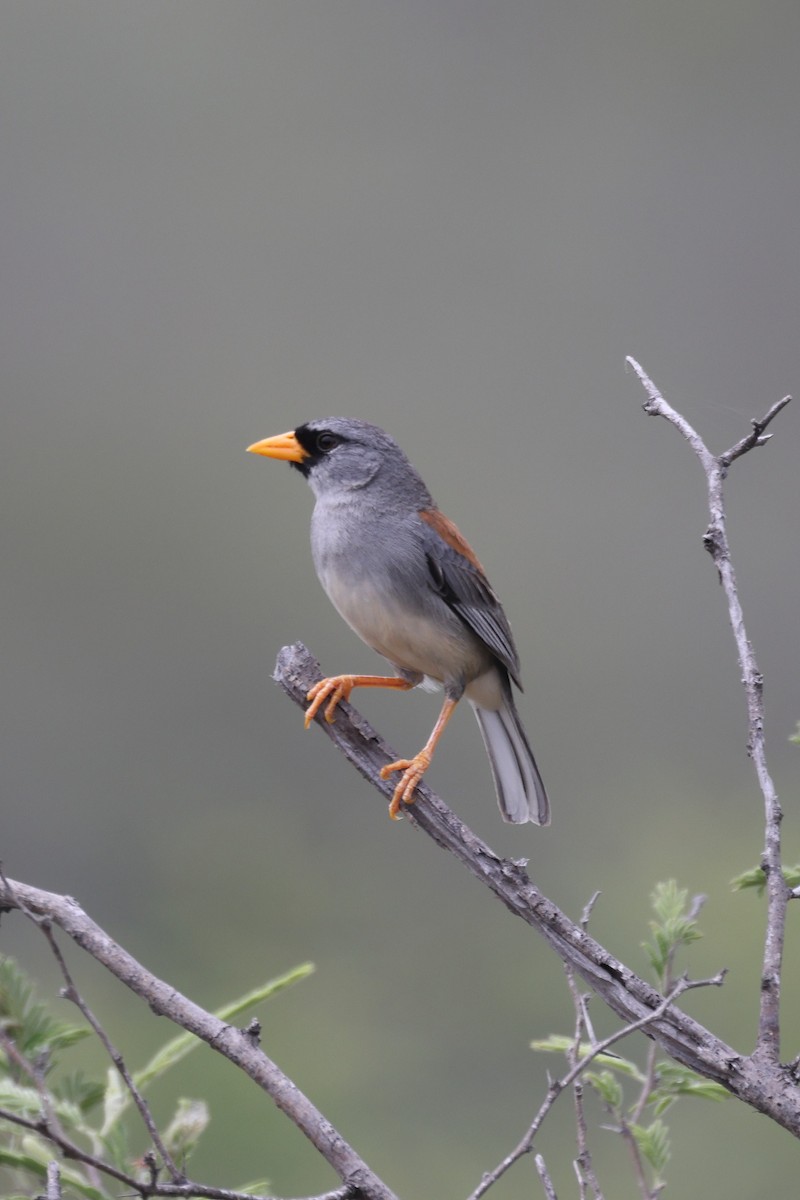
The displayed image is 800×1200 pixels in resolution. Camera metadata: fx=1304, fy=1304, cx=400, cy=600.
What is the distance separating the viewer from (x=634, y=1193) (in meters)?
5.97

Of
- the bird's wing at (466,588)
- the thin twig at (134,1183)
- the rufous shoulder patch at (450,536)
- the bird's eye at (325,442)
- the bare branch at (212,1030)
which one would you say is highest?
the bird's eye at (325,442)

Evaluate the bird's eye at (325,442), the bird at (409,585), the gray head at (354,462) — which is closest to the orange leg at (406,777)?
the bird at (409,585)

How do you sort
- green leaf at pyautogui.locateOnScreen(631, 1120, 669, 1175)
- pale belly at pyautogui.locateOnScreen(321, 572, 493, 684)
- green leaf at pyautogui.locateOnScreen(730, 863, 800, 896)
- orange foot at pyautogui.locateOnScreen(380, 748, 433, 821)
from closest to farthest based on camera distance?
green leaf at pyautogui.locateOnScreen(730, 863, 800, 896), green leaf at pyautogui.locateOnScreen(631, 1120, 669, 1175), orange foot at pyautogui.locateOnScreen(380, 748, 433, 821), pale belly at pyautogui.locateOnScreen(321, 572, 493, 684)

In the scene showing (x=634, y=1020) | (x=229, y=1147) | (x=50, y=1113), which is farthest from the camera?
(x=229, y=1147)

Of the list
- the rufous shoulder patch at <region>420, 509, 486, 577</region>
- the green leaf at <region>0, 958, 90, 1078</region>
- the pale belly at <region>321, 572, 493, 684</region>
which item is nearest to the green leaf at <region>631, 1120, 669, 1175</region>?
the green leaf at <region>0, 958, 90, 1078</region>

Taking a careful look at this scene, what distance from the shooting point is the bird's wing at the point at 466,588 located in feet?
8.87

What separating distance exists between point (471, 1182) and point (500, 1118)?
0.49 meters

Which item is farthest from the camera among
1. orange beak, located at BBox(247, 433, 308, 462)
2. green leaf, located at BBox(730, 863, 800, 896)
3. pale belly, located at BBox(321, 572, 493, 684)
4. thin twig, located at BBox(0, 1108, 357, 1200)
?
orange beak, located at BBox(247, 433, 308, 462)

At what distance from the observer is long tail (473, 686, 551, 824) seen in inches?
108

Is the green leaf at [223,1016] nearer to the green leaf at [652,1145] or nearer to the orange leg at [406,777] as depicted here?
the orange leg at [406,777]

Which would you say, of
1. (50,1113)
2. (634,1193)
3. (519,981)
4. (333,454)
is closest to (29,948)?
(519,981)

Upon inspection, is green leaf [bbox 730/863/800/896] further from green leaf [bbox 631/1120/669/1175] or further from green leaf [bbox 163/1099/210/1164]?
green leaf [bbox 163/1099/210/1164]

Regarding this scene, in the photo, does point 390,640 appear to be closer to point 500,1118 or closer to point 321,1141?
point 321,1141

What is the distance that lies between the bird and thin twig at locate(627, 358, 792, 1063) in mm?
913
